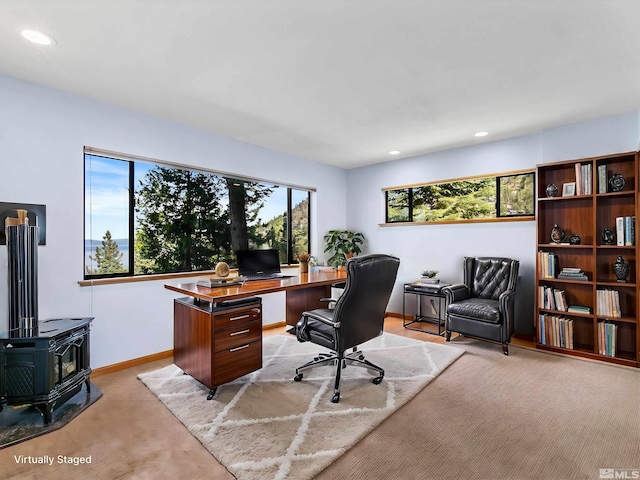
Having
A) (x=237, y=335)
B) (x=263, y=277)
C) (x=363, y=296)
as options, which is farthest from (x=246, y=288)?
(x=363, y=296)

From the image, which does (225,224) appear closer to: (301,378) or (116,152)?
(116,152)

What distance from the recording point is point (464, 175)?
458 cm

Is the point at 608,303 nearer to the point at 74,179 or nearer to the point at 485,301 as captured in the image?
the point at 485,301

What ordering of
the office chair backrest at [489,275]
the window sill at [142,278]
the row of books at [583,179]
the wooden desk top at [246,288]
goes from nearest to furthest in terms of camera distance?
the wooden desk top at [246,288], the window sill at [142,278], the row of books at [583,179], the office chair backrest at [489,275]

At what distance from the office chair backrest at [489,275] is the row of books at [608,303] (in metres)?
0.76

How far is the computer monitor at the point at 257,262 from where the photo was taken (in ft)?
11.5

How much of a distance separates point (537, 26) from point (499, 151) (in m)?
2.55

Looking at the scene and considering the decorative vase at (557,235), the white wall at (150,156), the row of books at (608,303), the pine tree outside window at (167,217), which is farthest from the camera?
the decorative vase at (557,235)

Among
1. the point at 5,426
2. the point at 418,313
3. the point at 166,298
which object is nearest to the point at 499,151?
the point at 418,313

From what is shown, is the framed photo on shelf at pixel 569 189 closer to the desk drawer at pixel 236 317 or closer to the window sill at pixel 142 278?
the desk drawer at pixel 236 317

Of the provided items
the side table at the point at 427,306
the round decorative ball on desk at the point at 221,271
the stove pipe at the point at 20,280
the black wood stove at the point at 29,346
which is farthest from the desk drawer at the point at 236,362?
the side table at the point at 427,306

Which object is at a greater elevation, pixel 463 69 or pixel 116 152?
pixel 463 69

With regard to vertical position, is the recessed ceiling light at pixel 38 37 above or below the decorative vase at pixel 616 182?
above

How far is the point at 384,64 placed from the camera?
2.38m
